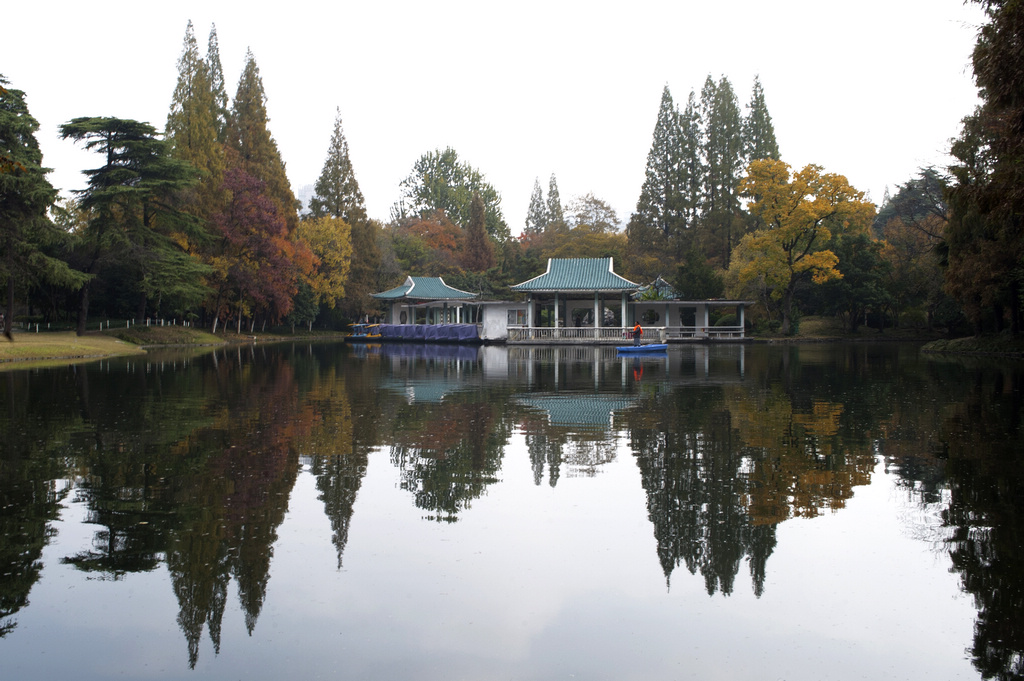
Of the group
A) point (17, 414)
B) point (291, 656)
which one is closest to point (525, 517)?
point (291, 656)

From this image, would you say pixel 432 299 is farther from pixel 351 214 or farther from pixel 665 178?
pixel 665 178

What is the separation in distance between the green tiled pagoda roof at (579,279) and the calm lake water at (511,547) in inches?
1269

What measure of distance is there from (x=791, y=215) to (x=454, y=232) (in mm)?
43674

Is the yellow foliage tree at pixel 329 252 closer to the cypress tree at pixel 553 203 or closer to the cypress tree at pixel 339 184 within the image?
the cypress tree at pixel 339 184

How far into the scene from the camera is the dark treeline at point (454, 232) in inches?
1199

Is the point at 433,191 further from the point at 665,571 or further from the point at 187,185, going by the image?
the point at 665,571

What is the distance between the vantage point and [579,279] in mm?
45844

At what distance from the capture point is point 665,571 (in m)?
5.52

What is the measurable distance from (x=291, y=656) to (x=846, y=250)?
180ft

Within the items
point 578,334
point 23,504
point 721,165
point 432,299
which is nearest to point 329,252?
point 432,299

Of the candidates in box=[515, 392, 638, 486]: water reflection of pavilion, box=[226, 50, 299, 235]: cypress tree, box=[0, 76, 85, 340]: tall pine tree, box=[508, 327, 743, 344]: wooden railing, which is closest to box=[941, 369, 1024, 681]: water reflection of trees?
box=[515, 392, 638, 486]: water reflection of pavilion

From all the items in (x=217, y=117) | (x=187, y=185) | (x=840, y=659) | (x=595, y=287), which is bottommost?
(x=840, y=659)

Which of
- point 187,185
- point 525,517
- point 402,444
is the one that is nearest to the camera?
point 525,517

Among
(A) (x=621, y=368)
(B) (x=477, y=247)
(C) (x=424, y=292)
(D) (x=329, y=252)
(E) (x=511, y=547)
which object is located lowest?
(E) (x=511, y=547)
